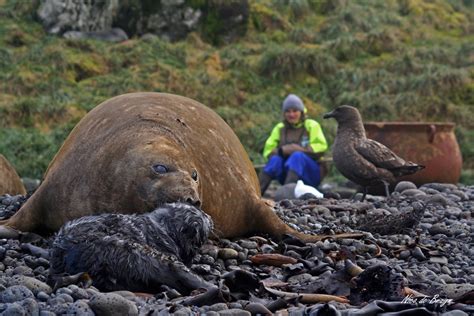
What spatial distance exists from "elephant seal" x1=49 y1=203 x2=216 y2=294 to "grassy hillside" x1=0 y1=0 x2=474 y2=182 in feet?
31.5

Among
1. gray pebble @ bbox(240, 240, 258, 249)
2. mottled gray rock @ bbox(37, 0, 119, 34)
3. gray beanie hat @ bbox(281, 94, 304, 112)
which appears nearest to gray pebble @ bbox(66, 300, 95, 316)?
gray pebble @ bbox(240, 240, 258, 249)

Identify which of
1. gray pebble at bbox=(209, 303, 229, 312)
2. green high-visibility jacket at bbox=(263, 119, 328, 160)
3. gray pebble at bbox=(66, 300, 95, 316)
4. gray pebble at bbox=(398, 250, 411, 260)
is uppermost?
gray pebble at bbox=(66, 300, 95, 316)

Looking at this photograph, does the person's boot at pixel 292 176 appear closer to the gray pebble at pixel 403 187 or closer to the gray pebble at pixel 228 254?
the gray pebble at pixel 403 187

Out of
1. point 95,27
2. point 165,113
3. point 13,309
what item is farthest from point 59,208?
point 95,27

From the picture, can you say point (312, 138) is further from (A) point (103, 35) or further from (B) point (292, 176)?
(A) point (103, 35)

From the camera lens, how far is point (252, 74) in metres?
18.7

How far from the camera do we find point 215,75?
18.3 metres

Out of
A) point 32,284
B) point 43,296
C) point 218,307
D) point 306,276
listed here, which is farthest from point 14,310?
point 306,276

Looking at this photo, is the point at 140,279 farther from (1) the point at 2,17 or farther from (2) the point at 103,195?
(1) the point at 2,17

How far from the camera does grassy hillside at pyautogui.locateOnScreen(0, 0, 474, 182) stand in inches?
611

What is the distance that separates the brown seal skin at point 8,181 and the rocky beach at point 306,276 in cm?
146

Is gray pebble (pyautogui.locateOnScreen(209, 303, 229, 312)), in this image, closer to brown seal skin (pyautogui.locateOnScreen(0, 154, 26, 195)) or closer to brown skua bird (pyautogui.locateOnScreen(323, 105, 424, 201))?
brown seal skin (pyautogui.locateOnScreen(0, 154, 26, 195))

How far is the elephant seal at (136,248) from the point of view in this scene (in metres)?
3.89

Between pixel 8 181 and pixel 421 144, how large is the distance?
16.8 ft
